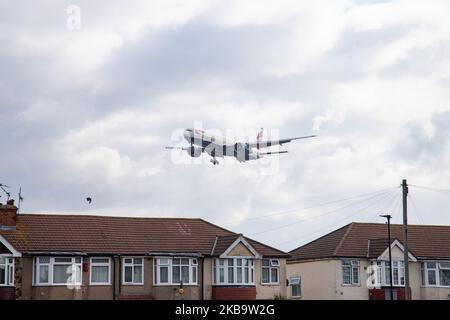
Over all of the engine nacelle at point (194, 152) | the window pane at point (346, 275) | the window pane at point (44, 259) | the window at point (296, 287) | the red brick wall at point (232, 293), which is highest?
the engine nacelle at point (194, 152)

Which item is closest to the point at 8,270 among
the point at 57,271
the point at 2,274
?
the point at 2,274

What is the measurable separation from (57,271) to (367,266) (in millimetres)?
25187

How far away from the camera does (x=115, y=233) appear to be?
6078 cm

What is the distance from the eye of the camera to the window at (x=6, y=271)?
54156mm

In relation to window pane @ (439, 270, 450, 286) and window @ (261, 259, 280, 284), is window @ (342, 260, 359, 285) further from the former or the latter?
window pane @ (439, 270, 450, 286)

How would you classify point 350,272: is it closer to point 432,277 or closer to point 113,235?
point 432,277

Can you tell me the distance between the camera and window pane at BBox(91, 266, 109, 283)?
57344mm

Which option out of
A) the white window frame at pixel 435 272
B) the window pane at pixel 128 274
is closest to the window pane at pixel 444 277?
the white window frame at pixel 435 272

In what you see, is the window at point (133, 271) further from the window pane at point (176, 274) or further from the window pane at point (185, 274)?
the window pane at point (185, 274)

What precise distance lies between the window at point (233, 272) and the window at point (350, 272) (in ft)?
30.2
